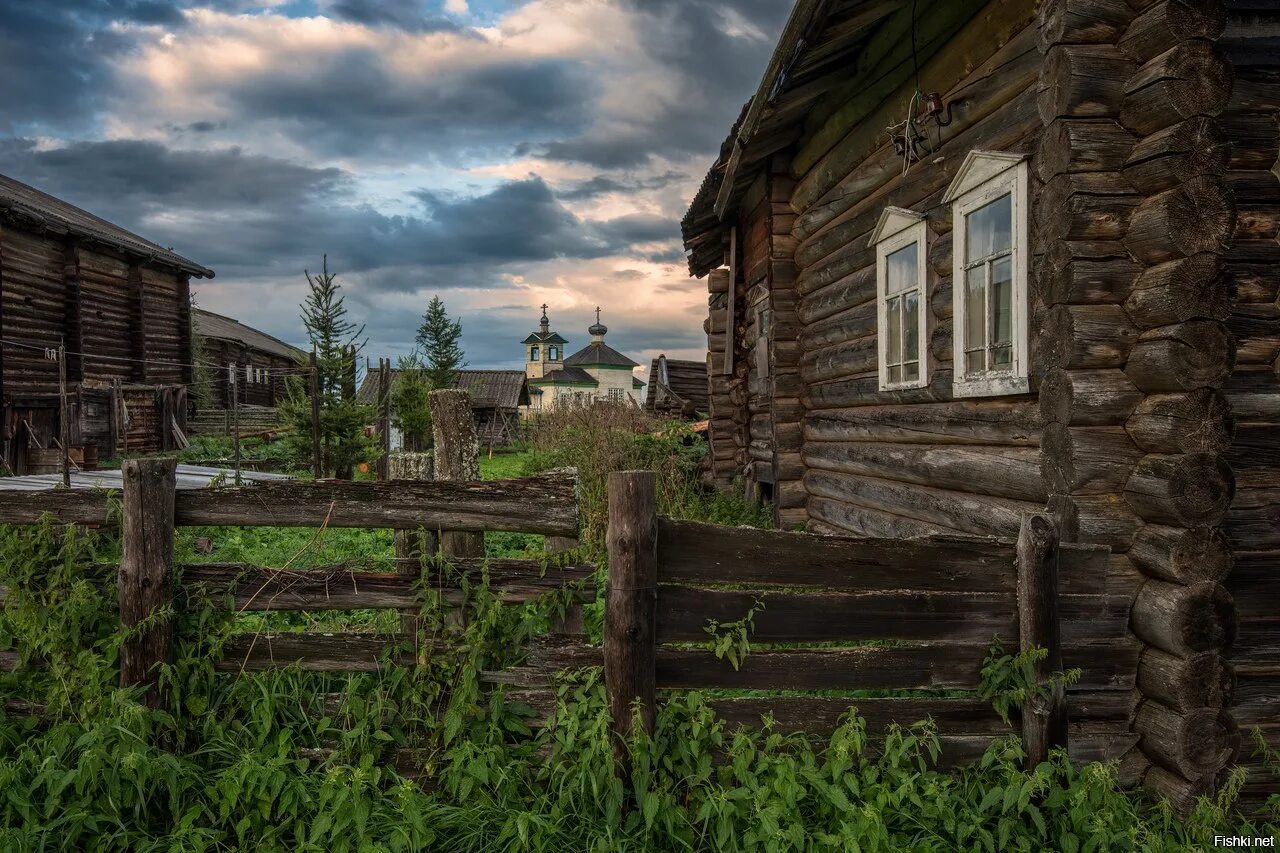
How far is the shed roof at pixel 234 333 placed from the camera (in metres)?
37.1

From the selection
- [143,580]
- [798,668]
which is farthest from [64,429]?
[798,668]

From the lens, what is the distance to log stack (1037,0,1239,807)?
3535 mm

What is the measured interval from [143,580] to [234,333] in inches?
1628

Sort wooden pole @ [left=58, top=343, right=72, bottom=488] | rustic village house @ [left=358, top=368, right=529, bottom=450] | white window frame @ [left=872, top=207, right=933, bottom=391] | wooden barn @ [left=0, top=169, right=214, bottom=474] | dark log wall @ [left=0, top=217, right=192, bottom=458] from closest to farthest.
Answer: white window frame @ [left=872, top=207, right=933, bottom=391] → wooden pole @ [left=58, top=343, right=72, bottom=488] → wooden barn @ [left=0, top=169, right=214, bottom=474] → dark log wall @ [left=0, top=217, right=192, bottom=458] → rustic village house @ [left=358, top=368, right=529, bottom=450]

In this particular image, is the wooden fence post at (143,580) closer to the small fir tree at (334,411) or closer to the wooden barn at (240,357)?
the small fir tree at (334,411)

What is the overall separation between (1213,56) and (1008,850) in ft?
11.5

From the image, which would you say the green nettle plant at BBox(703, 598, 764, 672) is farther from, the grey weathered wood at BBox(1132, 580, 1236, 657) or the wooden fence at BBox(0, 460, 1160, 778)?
the grey weathered wood at BBox(1132, 580, 1236, 657)

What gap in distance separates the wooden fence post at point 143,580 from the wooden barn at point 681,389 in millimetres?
19781

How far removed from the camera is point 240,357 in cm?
3906

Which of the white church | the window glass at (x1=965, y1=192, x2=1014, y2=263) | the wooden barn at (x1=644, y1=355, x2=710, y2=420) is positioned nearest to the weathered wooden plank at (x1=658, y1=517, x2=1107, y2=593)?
the window glass at (x1=965, y1=192, x2=1014, y2=263)

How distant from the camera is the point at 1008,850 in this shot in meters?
3.24

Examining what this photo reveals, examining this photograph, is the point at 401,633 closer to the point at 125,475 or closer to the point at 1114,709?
the point at 125,475

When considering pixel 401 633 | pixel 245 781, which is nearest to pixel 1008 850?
pixel 401 633

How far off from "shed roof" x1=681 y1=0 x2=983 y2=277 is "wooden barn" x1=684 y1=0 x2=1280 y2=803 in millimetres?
42
